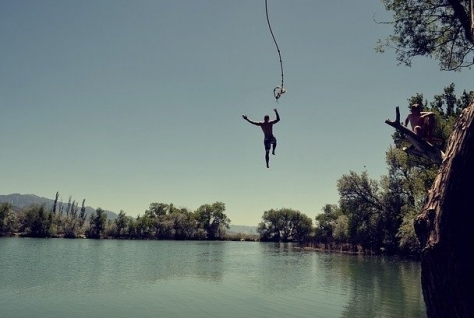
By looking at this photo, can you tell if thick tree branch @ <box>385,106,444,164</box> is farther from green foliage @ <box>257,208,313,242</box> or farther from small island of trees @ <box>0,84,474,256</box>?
green foliage @ <box>257,208,313,242</box>

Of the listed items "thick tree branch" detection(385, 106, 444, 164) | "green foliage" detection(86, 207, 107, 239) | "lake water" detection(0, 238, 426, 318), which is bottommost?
"lake water" detection(0, 238, 426, 318)

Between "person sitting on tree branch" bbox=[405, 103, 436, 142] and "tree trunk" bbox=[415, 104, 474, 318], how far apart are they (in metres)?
3.84

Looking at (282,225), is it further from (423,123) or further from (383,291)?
(423,123)

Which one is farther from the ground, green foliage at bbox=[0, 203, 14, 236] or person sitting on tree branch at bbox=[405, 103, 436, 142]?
person sitting on tree branch at bbox=[405, 103, 436, 142]

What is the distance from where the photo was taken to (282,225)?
135 m

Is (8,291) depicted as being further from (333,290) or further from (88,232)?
(88,232)

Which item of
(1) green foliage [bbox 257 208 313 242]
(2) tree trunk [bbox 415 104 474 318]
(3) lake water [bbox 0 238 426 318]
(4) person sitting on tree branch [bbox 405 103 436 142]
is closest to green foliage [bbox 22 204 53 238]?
(1) green foliage [bbox 257 208 313 242]

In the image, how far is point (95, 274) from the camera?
35.6 metres

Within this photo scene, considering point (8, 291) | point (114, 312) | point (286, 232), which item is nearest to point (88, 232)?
point (286, 232)

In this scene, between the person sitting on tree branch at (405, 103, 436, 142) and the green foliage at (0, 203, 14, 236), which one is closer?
the person sitting on tree branch at (405, 103, 436, 142)

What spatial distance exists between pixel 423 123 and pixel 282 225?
130 meters

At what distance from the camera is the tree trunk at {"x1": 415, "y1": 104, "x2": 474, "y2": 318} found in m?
4.23

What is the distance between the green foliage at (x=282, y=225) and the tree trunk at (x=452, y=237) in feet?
432

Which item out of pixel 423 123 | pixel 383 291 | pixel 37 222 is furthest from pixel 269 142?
pixel 37 222
